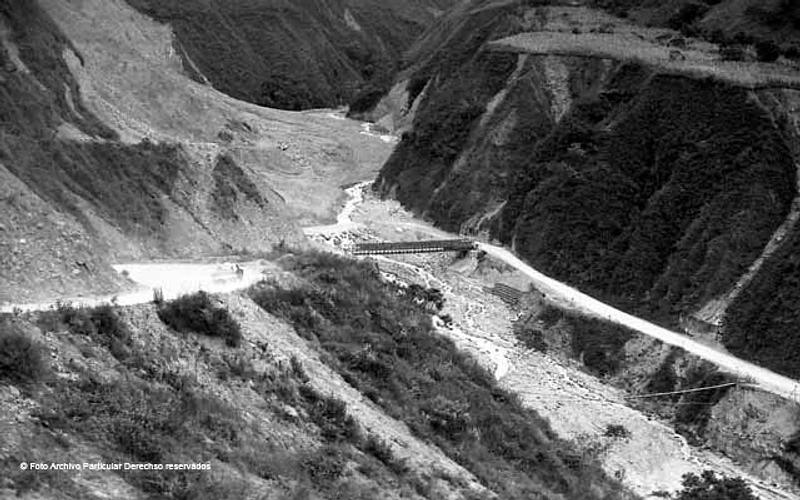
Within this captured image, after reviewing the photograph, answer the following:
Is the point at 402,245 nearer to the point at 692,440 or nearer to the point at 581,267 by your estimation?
the point at 581,267

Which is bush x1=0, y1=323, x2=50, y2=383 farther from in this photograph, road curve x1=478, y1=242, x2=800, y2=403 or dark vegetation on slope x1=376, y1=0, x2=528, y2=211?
dark vegetation on slope x1=376, y1=0, x2=528, y2=211

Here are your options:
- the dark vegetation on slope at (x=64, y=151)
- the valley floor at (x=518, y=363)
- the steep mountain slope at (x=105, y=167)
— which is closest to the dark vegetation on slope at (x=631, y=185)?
the valley floor at (x=518, y=363)

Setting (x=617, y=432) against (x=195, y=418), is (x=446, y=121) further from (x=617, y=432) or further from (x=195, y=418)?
(x=195, y=418)

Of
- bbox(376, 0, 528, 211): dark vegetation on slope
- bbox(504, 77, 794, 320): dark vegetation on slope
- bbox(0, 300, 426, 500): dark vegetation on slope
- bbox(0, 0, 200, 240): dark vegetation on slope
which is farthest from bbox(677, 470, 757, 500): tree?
bbox(376, 0, 528, 211): dark vegetation on slope

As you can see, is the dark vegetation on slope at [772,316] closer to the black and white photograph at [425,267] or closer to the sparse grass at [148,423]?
the black and white photograph at [425,267]

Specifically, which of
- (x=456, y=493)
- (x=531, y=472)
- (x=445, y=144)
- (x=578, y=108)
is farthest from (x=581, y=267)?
(x=456, y=493)

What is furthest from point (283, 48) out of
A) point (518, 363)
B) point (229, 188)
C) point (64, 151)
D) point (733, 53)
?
point (518, 363)
